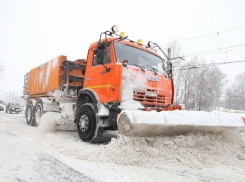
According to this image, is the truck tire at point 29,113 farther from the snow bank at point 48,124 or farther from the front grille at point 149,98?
the front grille at point 149,98

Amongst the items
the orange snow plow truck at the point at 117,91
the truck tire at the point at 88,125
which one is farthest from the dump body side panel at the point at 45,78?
the truck tire at the point at 88,125

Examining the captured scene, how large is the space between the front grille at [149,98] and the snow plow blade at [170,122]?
1.04 m

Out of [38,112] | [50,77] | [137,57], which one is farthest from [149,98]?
[38,112]

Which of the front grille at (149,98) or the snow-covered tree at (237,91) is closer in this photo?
the front grille at (149,98)

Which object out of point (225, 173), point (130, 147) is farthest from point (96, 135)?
point (225, 173)

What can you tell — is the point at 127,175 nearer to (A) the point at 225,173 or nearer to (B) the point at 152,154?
(B) the point at 152,154

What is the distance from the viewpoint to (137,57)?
526cm

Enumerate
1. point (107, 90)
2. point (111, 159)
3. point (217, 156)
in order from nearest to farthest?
point (111, 159), point (217, 156), point (107, 90)

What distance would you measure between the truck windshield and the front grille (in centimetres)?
Answer: 76

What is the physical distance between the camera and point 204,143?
4051mm

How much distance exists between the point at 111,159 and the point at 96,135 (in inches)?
55.8

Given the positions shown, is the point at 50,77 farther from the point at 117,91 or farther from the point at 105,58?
the point at 117,91

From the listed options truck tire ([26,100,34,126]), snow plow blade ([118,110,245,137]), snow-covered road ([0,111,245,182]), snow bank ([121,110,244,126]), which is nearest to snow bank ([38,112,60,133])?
snow-covered road ([0,111,245,182])

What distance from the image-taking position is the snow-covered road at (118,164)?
2.86 meters
